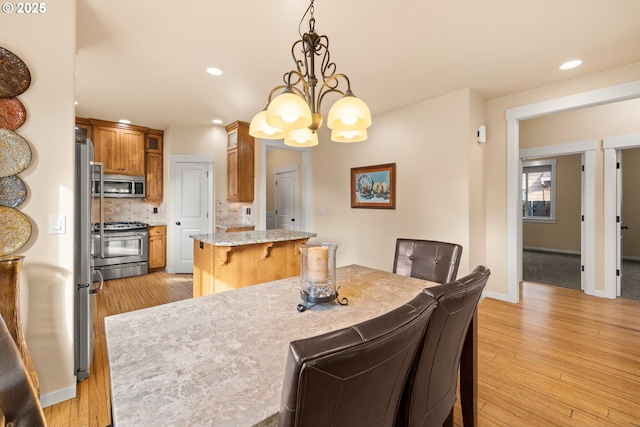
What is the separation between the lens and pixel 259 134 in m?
1.73

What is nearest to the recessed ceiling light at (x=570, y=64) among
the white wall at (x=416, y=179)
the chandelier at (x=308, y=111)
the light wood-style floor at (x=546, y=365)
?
the white wall at (x=416, y=179)

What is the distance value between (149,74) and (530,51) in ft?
12.0

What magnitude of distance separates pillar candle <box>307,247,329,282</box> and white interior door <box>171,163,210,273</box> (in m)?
4.17

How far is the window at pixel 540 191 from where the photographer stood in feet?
23.3

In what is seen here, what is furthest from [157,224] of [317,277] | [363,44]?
[317,277]

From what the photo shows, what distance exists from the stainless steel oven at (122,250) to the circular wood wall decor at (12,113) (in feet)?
10.9

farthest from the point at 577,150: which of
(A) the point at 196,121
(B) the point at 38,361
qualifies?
(B) the point at 38,361

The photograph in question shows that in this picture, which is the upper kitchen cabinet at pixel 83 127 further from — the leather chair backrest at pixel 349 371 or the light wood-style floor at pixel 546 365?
the leather chair backrest at pixel 349 371

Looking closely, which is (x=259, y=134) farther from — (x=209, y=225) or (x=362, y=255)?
(x=209, y=225)

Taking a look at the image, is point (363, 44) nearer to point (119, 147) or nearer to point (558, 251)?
point (119, 147)

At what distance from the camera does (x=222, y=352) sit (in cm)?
93

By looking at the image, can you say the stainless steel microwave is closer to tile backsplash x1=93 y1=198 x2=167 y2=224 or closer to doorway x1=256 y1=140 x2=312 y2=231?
tile backsplash x1=93 y1=198 x2=167 y2=224

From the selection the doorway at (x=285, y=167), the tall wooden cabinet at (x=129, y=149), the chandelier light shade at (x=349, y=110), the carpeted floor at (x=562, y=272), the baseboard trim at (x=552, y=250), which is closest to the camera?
the chandelier light shade at (x=349, y=110)

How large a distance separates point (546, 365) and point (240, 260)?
9.04ft
